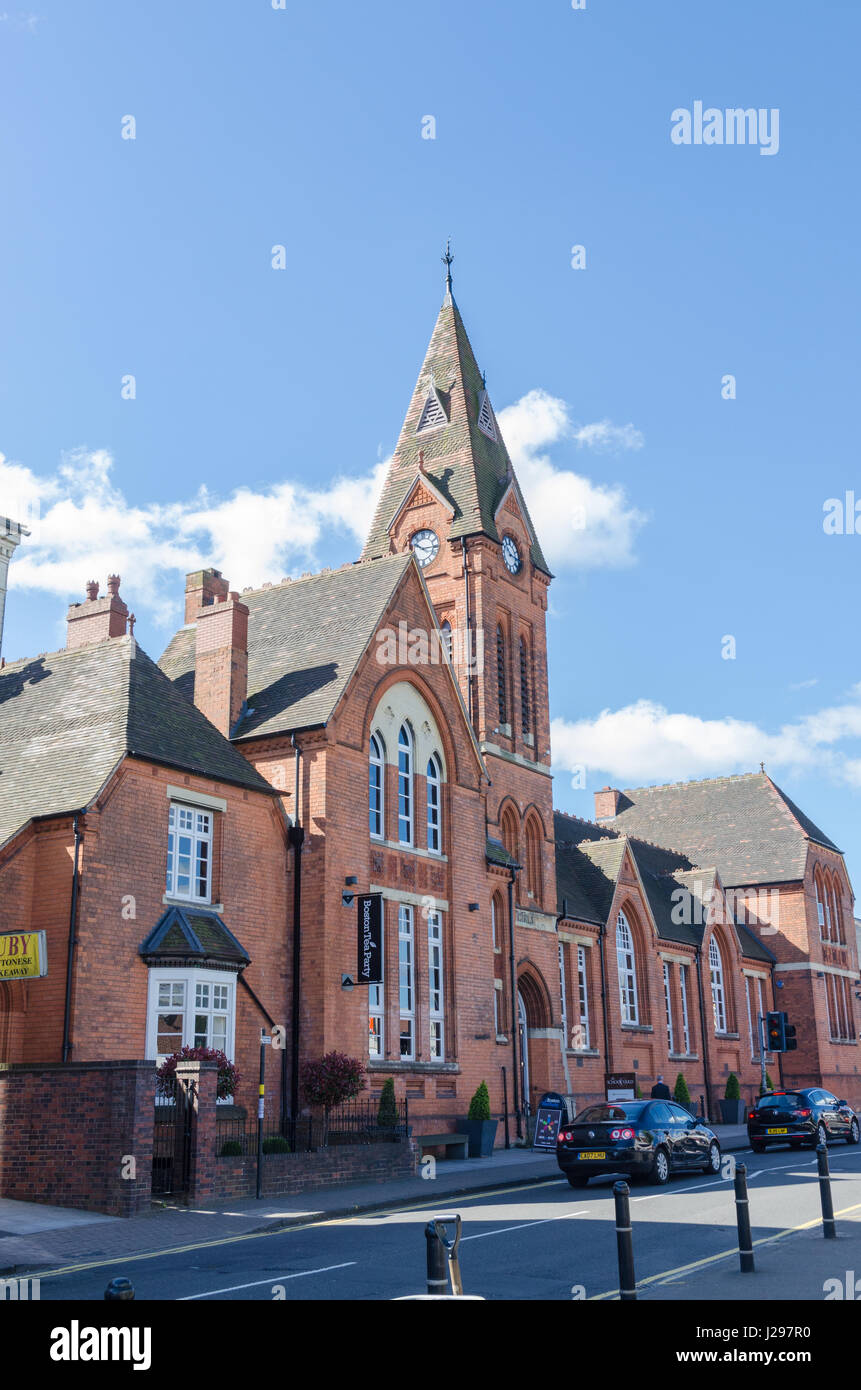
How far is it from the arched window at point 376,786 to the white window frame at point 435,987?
2.59 meters

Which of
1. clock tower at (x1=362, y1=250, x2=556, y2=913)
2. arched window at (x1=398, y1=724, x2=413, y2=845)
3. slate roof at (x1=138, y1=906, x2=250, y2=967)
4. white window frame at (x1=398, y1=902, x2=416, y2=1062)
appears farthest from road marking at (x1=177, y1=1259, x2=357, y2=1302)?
clock tower at (x1=362, y1=250, x2=556, y2=913)

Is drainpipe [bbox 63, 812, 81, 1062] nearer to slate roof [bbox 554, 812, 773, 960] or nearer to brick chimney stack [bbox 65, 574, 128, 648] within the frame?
brick chimney stack [bbox 65, 574, 128, 648]

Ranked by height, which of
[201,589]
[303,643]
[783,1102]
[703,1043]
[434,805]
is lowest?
[783,1102]

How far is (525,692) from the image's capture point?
39625 mm

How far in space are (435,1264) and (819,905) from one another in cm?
5407

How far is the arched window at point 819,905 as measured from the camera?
56.9 meters

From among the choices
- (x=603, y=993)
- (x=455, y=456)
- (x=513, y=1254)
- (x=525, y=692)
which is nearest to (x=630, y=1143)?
(x=513, y=1254)

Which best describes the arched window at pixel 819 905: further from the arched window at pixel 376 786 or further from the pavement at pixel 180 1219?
the pavement at pixel 180 1219

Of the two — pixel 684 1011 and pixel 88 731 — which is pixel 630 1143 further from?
pixel 684 1011

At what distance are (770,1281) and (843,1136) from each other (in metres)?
23.3

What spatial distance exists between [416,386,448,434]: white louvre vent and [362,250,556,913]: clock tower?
0.05 meters
